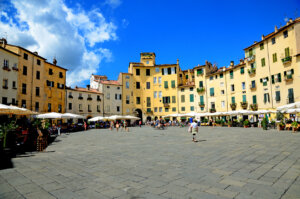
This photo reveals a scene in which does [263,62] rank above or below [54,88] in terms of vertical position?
above

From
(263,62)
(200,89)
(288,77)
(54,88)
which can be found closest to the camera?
(288,77)

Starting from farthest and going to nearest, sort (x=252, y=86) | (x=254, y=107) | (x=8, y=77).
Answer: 1. (x=252, y=86)
2. (x=254, y=107)
3. (x=8, y=77)

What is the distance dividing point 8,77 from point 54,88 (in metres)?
9.31

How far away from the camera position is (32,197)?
316cm

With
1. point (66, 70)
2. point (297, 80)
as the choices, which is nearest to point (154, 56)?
point (66, 70)

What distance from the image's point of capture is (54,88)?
111ft

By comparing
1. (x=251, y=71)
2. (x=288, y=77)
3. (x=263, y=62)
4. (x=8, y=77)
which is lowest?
(x=288, y=77)

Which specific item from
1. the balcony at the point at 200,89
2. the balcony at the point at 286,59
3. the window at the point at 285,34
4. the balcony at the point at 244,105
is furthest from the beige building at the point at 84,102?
the window at the point at 285,34

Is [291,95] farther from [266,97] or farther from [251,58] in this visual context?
[251,58]

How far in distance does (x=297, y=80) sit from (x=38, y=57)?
40.1 meters

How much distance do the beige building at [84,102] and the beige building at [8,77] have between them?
11.3m

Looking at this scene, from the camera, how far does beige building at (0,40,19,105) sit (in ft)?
77.5

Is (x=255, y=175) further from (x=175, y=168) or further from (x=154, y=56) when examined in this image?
(x=154, y=56)

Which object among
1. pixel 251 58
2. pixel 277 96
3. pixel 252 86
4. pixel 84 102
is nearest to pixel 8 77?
pixel 84 102
